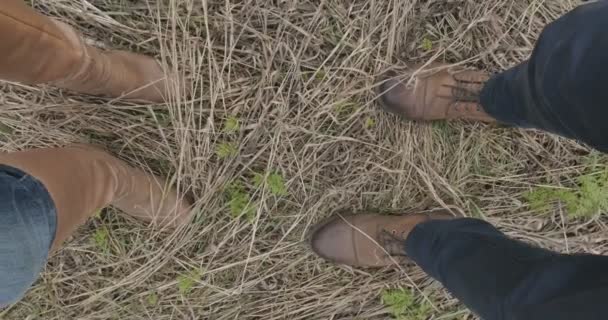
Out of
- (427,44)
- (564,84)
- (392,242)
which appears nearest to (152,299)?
(392,242)

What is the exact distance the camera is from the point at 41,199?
787 mm

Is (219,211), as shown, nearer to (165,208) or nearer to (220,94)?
(165,208)

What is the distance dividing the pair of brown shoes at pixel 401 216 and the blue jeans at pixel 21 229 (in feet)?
2.30

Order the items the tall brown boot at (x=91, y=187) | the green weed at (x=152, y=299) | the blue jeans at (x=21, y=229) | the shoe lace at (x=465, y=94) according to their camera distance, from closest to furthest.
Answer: the blue jeans at (x=21, y=229)
the tall brown boot at (x=91, y=187)
the shoe lace at (x=465, y=94)
the green weed at (x=152, y=299)

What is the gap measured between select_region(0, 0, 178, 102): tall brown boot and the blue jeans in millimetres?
170

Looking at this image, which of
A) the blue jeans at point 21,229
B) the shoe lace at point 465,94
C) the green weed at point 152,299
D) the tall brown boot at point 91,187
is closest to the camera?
the blue jeans at point 21,229

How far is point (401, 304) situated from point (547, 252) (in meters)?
0.55

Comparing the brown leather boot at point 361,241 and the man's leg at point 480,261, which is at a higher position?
A: the man's leg at point 480,261

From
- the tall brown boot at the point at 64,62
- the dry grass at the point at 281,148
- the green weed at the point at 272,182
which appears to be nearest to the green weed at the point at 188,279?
the dry grass at the point at 281,148

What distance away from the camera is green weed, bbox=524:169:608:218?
139cm

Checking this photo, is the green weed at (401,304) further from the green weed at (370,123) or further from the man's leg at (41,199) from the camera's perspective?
the man's leg at (41,199)

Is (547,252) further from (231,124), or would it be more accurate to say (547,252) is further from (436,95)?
(231,124)

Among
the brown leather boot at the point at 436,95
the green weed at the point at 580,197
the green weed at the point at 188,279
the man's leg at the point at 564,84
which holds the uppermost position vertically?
the man's leg at the point at 564,84

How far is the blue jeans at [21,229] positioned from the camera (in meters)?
0.74
